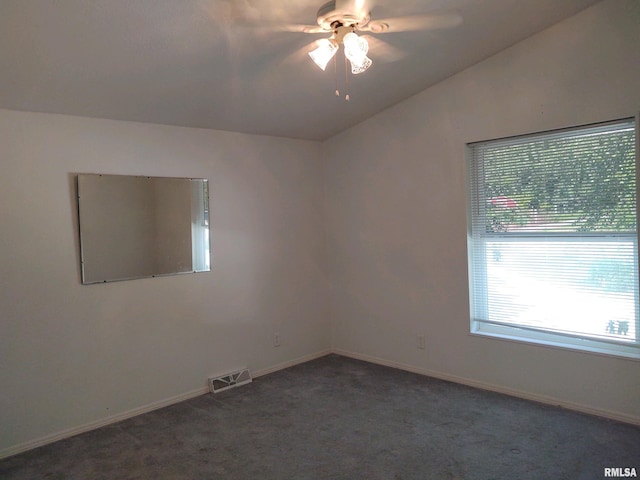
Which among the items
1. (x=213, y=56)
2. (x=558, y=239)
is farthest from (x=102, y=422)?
(x=558, y=239)

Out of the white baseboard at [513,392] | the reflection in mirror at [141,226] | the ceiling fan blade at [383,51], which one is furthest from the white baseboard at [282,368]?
the ceiling fan blade at [383,51]

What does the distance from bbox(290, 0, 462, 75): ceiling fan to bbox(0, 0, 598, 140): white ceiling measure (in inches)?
2.5

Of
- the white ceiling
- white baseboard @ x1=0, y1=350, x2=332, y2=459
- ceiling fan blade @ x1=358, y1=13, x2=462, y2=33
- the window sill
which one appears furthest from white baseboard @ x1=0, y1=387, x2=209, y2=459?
ceiling fan blade @ x1=358, y1=13, x2=462, y2=33

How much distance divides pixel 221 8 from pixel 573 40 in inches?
93.7

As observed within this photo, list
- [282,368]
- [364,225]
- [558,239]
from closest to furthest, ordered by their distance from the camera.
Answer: [558,239] < [282,368] < [364,225]

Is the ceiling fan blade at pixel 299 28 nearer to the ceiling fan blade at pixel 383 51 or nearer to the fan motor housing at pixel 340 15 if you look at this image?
the fan motor housing at pixel 340 15

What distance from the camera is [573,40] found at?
3160 mm

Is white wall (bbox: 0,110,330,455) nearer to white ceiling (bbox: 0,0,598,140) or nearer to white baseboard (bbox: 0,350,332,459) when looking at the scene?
white baseboard (bbox: 0,350,332,459)

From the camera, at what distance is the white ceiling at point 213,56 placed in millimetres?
2309

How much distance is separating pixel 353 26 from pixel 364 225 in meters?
2.27

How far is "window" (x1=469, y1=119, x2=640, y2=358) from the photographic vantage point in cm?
307

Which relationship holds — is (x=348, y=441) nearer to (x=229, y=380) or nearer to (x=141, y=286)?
(x=229, y=380)

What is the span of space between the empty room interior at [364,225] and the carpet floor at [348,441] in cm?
2

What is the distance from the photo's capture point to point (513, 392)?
11.6 feet
